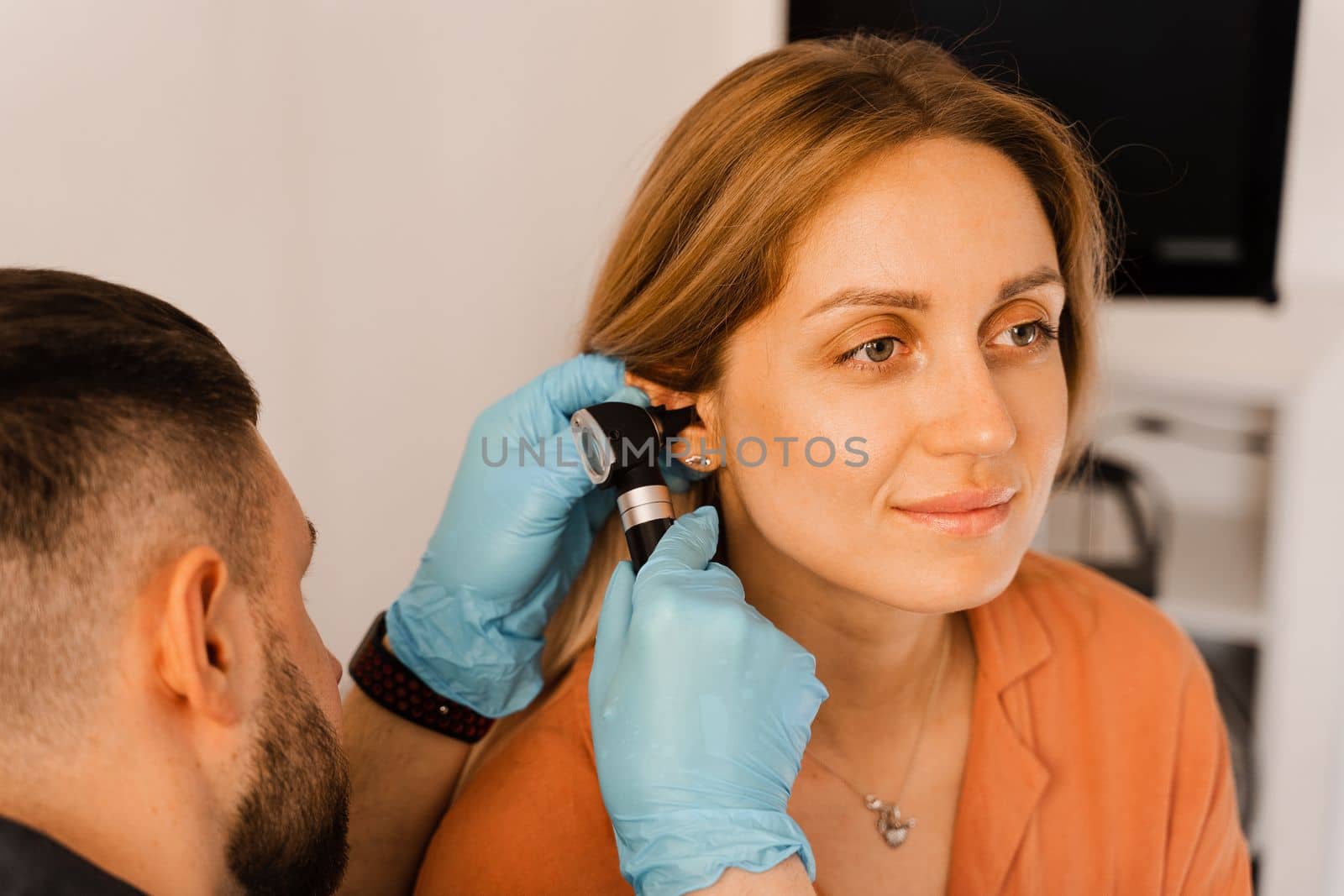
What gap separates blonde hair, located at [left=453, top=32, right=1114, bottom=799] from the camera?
1.08 metres

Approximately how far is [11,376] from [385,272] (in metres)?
0.86

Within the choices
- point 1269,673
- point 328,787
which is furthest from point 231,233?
point 1269,673

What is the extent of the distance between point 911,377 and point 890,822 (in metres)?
0.51

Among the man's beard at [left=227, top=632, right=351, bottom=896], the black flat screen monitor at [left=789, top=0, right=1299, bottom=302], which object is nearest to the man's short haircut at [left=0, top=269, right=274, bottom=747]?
the man's beard at [left=227, top=632, right=351, bottom=896]

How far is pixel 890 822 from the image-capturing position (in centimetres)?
120

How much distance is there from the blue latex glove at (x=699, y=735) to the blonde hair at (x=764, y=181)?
320mm

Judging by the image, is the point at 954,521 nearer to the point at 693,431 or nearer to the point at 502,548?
the point at 693,431

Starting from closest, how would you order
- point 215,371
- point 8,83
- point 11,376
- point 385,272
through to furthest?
point 11,376 → point 215,371 → point 8,83 → point 385,272

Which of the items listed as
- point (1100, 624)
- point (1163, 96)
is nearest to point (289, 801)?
point (1100, 624)

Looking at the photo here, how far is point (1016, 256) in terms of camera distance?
1.06m

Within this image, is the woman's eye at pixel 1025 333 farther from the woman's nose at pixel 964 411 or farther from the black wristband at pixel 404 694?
the black wristband at pixel 404 694

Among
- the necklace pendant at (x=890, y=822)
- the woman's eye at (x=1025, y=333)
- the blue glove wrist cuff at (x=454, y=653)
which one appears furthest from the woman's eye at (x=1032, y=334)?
the blue glove wrist cuff at (x=454, y=653)

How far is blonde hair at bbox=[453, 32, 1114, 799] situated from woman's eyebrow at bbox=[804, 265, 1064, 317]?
7 cm

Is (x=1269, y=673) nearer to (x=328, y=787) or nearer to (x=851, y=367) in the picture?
(x=851, y=367)
